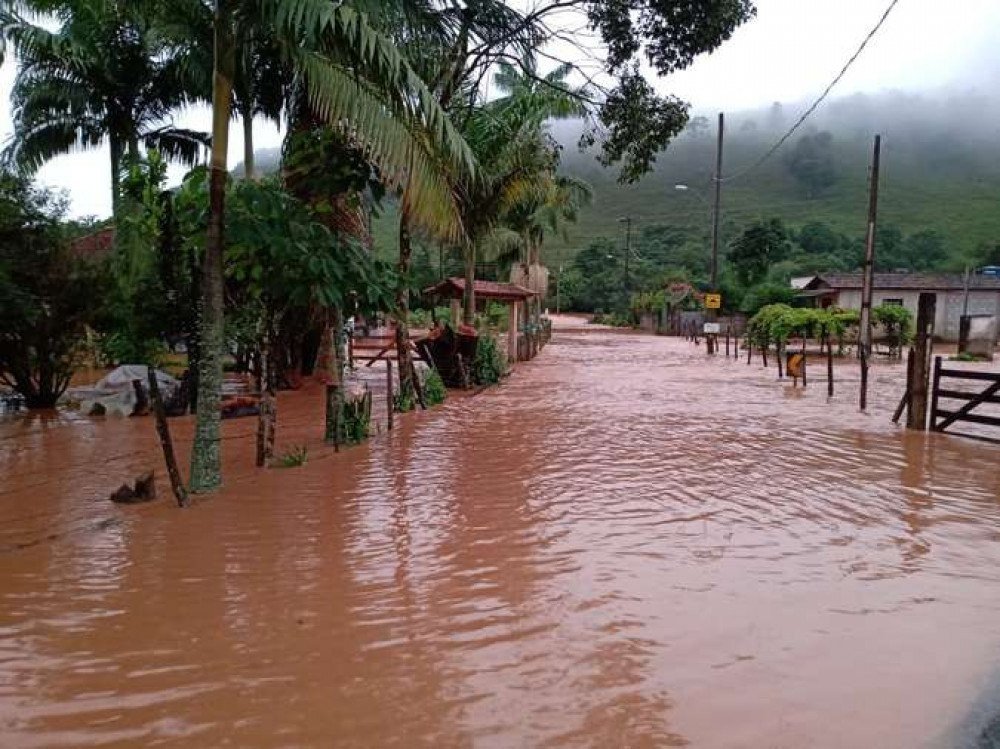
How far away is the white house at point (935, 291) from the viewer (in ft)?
135

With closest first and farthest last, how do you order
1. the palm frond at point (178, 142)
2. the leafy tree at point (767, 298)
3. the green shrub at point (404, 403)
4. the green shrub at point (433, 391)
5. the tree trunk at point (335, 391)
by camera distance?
the tree trunk at point (335, 391) → the green shrub at point (404, 403) → the green shrub at point (433, 391) → the palm frond at point (178, 142) → the leafy tree at point (767, 298)

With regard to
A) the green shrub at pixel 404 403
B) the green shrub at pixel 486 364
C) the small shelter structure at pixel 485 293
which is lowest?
the green shrub at pixel 404 403

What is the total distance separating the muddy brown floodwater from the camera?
3697 millimetres

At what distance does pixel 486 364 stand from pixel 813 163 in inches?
5857

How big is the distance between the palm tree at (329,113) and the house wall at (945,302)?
3859cm

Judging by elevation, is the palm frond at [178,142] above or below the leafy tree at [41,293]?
A: above

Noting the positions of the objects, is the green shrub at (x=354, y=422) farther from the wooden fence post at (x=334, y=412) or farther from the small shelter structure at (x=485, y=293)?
the small shelter structure at (x=485, y=293)

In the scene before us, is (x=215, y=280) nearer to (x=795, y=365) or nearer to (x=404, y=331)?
(x=404, y=331)

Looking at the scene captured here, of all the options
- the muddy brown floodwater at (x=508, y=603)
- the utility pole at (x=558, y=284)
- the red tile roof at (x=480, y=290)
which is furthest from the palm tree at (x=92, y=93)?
the utility pole at (x=558, y=284)

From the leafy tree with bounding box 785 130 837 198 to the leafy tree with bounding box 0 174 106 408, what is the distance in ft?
448

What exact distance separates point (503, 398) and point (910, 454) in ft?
27.4

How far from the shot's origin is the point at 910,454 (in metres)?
10.6

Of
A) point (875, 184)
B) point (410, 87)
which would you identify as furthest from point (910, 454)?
point (875, 184)

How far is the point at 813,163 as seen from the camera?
491 ft
